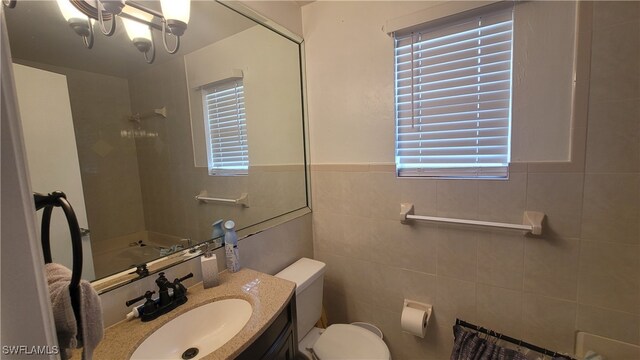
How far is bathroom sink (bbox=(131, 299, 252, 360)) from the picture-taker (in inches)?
34.6

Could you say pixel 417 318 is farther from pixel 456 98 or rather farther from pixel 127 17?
pixel 127 17

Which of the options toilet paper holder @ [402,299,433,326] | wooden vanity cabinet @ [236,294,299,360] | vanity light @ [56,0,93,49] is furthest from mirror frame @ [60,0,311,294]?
toilet paper holder @ [402,299,433,326]

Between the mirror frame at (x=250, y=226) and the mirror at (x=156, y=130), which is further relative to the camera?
the mirror at (x=156, y=130)

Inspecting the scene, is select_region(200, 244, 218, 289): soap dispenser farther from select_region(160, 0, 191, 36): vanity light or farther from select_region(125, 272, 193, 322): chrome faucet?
select_region(160, 0, 191, 36): vanity light

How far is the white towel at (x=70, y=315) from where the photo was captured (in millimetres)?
437

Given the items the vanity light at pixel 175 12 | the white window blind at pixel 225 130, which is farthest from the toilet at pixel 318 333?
the vanity light at pixel 175 12

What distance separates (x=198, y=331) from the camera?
3.30ft

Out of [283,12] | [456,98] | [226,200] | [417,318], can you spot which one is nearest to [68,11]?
[283,12]

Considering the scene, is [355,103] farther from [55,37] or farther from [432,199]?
[55,37]

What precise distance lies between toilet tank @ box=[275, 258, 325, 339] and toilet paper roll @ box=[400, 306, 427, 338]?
1.69 feet

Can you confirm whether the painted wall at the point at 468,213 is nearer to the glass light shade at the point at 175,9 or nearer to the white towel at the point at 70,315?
the glass light shade at the point at 175,9

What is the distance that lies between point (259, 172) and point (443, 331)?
1.51m

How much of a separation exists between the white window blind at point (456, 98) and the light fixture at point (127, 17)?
→ 1.11 metres

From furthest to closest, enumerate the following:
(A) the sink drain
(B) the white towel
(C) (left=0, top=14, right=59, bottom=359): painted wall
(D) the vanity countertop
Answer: (A) the sink drain → (D) the vanity countertop → (B) the white towel → (C) (left=0, top=14, right=59, bottom=359): painted wall
